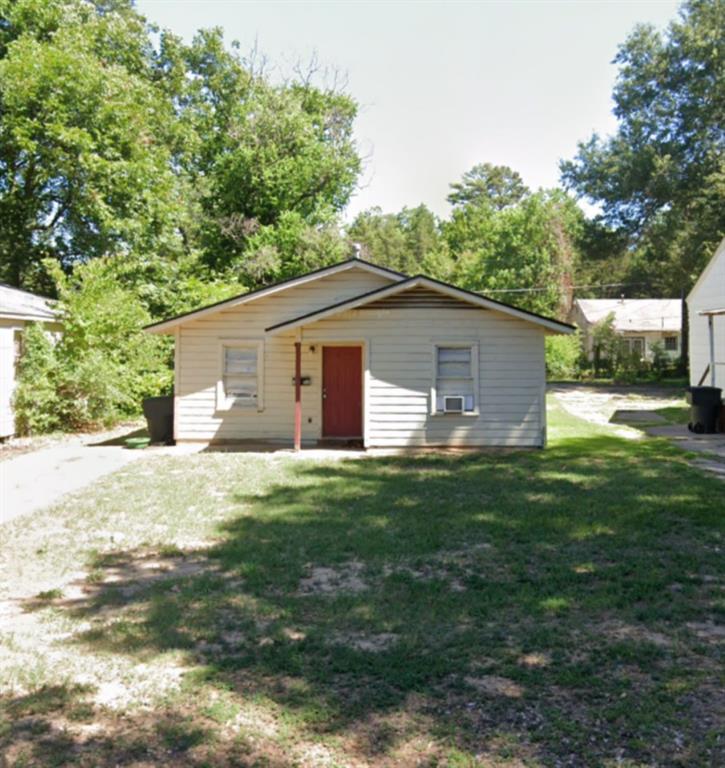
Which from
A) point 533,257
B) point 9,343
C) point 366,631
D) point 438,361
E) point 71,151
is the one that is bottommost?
point 366,631

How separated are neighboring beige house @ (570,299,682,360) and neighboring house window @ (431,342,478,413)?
107 feet

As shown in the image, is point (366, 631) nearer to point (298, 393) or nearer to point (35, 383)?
point (298, 393)

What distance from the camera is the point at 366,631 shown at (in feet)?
15.7

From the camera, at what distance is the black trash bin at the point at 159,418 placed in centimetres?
1516

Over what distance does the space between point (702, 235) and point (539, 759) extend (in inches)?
1257

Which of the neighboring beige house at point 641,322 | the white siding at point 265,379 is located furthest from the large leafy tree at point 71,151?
the neighboring beige house at point 641,322

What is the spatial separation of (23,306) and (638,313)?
41.6m

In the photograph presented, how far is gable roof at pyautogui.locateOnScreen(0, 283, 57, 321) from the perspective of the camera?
1556 centimetres

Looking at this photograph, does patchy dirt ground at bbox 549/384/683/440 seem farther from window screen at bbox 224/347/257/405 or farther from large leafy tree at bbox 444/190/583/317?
large leafy tree at bbox 444/190/583/317

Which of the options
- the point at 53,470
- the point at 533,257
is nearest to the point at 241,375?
the point at 53,470

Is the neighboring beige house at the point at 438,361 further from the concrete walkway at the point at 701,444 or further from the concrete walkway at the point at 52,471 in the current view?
the concrete walkway at the point at 52,471

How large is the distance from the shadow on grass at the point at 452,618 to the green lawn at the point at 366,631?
2cm

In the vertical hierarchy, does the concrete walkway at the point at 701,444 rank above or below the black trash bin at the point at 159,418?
below

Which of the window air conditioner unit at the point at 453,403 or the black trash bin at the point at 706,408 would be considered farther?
the black trash bin at the point at 706,408
